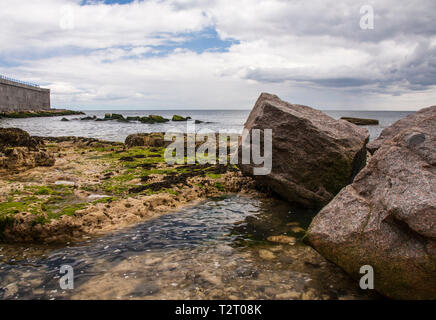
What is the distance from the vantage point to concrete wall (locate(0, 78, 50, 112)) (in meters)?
80.6

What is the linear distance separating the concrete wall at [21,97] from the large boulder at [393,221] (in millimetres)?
94927

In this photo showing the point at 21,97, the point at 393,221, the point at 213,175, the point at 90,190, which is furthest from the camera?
the point at 21,97

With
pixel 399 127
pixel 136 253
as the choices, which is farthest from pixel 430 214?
pixel 399 127

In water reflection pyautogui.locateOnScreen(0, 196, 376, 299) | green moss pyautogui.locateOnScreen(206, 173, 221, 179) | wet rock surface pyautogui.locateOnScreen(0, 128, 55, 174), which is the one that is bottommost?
water reflection pyautogui.locateOnScreen(0, 196, 376, 299)

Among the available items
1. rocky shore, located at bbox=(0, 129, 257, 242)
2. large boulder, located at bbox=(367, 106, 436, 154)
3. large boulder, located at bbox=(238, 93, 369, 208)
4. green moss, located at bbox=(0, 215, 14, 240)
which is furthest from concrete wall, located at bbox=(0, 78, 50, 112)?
large boulder, located at bbox=(367, 106, 436, 154)

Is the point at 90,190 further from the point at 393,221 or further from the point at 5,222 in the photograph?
the point at 393,221

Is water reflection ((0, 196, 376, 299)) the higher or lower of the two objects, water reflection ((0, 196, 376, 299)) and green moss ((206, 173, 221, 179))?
the lower

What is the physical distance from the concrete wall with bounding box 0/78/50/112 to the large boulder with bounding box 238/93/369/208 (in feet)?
301

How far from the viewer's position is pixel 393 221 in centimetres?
440

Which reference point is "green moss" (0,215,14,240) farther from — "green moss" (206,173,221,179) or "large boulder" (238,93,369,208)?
"green moss" (206,173,221,179)

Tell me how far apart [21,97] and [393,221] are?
110190 mm

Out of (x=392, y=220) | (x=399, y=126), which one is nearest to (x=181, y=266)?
(x=392, y=220)
